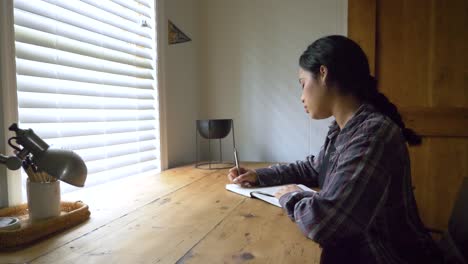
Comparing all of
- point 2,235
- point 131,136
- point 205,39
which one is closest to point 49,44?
point 131,136

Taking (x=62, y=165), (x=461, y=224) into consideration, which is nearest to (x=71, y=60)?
(x=62, y=165)

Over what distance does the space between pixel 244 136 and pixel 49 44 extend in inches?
49.8

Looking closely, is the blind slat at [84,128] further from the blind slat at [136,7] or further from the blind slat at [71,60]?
the blind slat at [136,7]

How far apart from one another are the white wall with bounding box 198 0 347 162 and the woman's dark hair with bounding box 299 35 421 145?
1049mm

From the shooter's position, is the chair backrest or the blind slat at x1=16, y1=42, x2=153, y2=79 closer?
the chair backrest

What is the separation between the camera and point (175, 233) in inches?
31.6

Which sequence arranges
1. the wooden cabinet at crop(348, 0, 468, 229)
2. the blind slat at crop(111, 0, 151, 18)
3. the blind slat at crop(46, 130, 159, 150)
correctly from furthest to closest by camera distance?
the wooden cabinet at crop(348, 0, 468, 229) < the blind slat at crop(111, 0, 151, 18) < the blind slat at crop(46, 130, 159, 150)

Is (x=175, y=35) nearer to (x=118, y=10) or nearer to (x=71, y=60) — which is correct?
(x=118, y=10)

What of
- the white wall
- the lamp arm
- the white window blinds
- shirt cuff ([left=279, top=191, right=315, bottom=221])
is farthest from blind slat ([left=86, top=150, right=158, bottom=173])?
shirt cuff ([left=279, top=191, right=315, bottom=221])

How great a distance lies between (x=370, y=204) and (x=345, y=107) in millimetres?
316

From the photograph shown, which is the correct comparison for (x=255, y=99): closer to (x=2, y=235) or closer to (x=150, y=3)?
(x=150, y=3)

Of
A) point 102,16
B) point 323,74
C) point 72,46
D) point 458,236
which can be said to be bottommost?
point 458,236

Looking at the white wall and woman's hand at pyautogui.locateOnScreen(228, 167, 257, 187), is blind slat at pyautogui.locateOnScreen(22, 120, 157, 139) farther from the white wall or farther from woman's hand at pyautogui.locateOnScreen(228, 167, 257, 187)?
the white wall

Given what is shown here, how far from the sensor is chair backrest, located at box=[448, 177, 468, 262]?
0.83 metres
